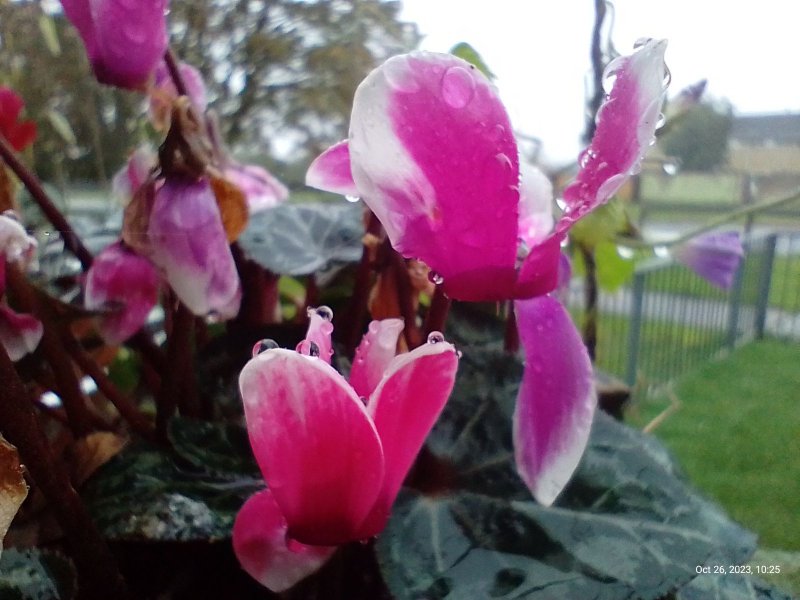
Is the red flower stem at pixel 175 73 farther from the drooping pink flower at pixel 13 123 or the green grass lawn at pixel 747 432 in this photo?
the green grass lawn at pixel 747 432

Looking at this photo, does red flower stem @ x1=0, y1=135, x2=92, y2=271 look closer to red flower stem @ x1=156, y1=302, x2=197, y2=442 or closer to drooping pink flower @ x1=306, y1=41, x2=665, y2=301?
red flower stem @ x1=156, y1=302, x2=197, y2=442

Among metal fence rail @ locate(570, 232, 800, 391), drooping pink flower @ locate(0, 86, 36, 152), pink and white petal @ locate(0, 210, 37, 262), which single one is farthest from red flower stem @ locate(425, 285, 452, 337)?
metal fence rail @ locate(570, 232, 800, 391)

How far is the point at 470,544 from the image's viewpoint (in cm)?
25

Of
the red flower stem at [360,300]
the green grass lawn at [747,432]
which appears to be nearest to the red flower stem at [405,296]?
the red flower stem at [360,300]

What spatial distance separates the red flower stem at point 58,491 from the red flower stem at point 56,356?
0.08 m

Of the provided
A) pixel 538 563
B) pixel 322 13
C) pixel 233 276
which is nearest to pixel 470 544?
pixel 538 563

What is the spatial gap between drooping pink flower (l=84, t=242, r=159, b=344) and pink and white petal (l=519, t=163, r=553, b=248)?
0.15 meters

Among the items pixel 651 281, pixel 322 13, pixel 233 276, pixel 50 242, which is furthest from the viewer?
pixel 651 281

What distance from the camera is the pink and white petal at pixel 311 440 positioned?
167mm

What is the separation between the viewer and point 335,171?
251mm

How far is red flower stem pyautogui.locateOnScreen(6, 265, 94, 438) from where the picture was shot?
289 millimetres

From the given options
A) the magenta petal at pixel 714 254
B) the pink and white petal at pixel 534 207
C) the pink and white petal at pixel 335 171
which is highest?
Result: the pink and white petal at pixel 335 171

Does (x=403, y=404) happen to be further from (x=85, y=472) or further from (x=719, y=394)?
(x=719, y=394)

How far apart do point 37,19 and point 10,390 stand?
490 mm
